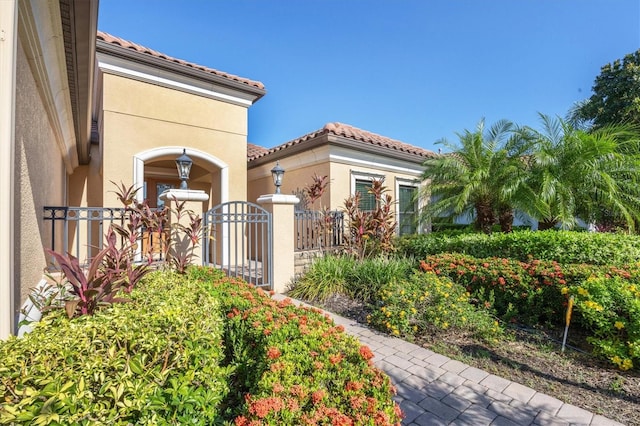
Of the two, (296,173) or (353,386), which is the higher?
(296,173)

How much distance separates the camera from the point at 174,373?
2000 millimetres

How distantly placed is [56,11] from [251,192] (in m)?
10.2

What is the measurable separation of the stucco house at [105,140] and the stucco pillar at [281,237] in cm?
14

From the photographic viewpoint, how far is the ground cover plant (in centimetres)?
150

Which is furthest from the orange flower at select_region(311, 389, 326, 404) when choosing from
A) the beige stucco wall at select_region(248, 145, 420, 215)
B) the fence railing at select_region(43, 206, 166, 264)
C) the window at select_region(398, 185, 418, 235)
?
the window at select_region(398, 185, 418, 235)

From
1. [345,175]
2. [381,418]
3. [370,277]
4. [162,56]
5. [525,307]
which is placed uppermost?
[162,56]

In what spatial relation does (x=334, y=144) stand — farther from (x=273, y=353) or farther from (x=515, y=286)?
(x=273, y=353)

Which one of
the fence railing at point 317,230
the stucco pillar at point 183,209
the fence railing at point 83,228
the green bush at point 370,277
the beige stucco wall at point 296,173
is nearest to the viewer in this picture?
the fence railing at point 83,228

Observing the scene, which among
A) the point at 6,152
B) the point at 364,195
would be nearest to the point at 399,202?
the point at 364,195

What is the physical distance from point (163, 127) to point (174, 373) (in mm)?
7430

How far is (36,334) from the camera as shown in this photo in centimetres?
188

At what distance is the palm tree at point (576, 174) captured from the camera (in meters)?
8.16

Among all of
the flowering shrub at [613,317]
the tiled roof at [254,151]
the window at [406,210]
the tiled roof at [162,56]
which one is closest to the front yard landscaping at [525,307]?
the flowering shrub at [613,317]

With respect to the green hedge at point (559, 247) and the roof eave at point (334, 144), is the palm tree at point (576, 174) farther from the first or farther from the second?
the roof eave at point (334, 144)
